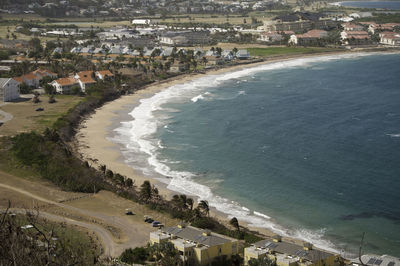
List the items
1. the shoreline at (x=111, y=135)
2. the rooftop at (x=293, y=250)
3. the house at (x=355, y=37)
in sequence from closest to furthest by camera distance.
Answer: the rooftop at (x=293, y=250) < the shoreline at (x=111, y=135) < the house at (x=355, y=37)


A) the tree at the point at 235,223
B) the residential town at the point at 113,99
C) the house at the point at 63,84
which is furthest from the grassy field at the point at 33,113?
the tree at the point at 235,223

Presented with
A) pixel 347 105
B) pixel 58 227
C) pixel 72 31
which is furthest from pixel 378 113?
pixel 72 31

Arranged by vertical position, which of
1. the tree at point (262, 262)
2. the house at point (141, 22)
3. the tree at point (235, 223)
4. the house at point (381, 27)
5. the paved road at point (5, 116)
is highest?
the house at point (141, 22)

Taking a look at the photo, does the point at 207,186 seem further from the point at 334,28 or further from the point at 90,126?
the point at 334,28

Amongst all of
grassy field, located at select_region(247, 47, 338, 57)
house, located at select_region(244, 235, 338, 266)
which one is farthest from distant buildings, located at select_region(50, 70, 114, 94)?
house, located at select_region(244, 235, 338, 266)

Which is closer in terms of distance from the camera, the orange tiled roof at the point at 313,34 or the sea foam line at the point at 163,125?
the sea foam line at the point at 163,125

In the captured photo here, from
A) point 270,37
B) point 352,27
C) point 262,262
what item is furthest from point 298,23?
point 262,262

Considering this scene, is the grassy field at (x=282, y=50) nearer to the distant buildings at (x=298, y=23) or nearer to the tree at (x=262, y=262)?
the distant buildings at (x=298, y=23)
